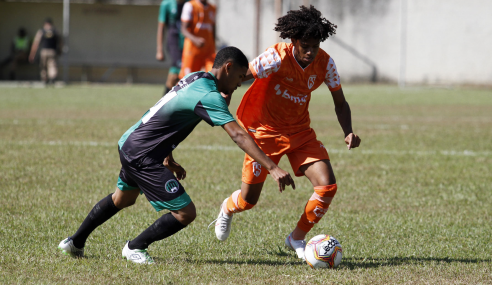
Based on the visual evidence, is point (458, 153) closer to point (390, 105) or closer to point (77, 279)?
point (77, 279)

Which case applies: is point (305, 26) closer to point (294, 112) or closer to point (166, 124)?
point (294, 112)

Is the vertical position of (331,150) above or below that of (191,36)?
below

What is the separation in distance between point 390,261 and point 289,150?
105 centimetres

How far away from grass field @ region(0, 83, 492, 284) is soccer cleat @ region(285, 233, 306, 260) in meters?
0.07

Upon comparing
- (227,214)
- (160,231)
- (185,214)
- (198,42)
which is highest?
(198,42)

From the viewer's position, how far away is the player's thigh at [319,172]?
4.05 meters

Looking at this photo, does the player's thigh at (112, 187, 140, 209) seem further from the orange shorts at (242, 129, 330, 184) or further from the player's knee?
the orange shorts at (242, 129, 330, 184)

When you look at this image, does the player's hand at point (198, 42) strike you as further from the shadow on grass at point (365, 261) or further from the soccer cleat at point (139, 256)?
the soccer cleat at point (139, 256)

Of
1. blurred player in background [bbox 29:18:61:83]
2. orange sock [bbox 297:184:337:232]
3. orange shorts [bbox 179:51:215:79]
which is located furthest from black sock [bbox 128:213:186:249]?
→ blurred player in background [bbox 29:18:61:83]

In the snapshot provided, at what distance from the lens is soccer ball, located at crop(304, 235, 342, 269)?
3.77 meters

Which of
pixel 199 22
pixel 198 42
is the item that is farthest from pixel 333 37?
pixel 198 42

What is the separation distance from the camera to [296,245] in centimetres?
415

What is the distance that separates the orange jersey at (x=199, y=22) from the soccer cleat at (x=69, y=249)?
671 centimetres

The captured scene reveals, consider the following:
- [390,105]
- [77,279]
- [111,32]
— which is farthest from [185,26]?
[111,32]
